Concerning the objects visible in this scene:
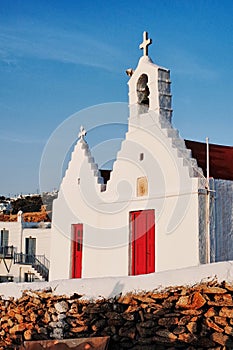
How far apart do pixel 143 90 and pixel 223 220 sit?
5142 millimetres

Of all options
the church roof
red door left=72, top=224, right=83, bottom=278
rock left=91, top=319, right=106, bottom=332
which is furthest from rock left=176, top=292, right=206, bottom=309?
red door left=72, top=224, right=83, bottom=278

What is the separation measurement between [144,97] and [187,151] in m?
2.99

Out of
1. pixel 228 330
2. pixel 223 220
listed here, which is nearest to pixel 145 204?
pixel 223 220

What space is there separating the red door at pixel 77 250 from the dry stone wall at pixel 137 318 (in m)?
6.09

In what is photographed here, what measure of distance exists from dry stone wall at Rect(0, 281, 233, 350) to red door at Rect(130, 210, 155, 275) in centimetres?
423

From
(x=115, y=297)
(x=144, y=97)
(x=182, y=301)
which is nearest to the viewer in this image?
(x=182, y=301)

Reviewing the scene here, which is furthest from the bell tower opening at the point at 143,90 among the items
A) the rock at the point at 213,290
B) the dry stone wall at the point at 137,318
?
the rock at the point at 213,290

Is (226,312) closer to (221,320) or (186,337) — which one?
(221,320)

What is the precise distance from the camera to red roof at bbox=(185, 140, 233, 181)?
14.3 m

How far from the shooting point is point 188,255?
43.1ft

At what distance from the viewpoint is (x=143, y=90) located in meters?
15.9

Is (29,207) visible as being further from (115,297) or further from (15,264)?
(115,297)

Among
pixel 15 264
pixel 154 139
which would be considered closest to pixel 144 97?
pixel 154 139

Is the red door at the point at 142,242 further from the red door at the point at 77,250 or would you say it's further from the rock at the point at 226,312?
the rock at the point at 226,312
